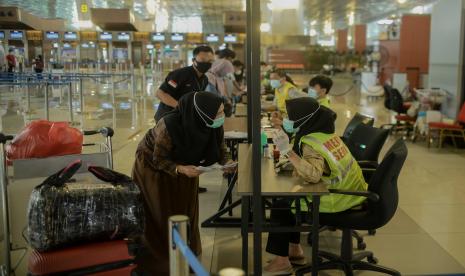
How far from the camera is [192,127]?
3324 mm

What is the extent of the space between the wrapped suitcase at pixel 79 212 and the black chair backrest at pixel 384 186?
1.45 meters

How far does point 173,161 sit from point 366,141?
199 centimetres

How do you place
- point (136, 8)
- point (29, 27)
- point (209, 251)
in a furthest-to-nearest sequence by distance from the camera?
1. point (136, 8)
2. point (29, 27)
3. point (209, 251)

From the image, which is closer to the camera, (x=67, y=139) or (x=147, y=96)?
(x=67, y=139)

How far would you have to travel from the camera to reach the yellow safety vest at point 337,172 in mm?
3318

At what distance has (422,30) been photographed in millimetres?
16297

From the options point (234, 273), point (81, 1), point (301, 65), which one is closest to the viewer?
point (234, 273)

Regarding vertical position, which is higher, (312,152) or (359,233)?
(312,152)

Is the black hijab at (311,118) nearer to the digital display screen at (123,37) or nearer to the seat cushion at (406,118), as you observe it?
the seat cushion at (406,118)


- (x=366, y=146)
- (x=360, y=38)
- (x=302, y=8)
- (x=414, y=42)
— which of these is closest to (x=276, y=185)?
(x=366, y=146)

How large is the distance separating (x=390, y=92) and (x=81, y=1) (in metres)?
6.12

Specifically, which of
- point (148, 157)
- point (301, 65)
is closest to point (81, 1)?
point (148, 157)

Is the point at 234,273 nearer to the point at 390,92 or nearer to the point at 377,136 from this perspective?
→ the point at 377,136

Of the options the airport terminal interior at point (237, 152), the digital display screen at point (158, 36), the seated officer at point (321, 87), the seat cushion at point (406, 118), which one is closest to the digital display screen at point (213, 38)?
the digital display screen at point (158, 36)
